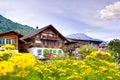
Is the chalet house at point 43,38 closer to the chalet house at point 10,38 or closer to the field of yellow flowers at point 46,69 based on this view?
the chalet house at point 10,38

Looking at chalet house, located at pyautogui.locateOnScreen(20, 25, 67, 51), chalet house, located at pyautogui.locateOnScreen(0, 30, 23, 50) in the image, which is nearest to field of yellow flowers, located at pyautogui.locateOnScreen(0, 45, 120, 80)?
chalet house, located at pyautogui.locateOnScreen(0, 30, 23, 50)

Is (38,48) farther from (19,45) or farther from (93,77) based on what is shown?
(93,77)

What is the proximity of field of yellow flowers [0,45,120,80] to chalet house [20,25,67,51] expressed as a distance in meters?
53.7

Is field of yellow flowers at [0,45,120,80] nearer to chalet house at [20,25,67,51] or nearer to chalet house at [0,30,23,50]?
chalet house at [0,30,23,50]

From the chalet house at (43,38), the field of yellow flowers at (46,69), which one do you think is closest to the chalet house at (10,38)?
the chalet house at (43,38)

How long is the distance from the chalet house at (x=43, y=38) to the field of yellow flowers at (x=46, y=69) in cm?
5375

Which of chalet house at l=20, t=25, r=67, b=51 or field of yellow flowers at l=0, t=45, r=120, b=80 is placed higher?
chalet house at l=20, t=25, r=67, b=51

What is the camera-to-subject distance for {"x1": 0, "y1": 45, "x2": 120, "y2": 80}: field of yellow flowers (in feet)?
14.3

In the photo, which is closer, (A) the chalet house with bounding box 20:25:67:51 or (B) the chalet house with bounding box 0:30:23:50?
(B) the chalet house with bounding box 0:30:23:50

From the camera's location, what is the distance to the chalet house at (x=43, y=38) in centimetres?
6372

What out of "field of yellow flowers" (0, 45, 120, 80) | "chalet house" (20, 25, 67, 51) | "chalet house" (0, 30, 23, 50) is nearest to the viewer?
"field of yellow flowers" (0, 45, 120, 80)

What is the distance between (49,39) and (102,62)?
57.2 m

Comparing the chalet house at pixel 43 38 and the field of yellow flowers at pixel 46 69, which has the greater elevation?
the chalet house at pixel 43 38

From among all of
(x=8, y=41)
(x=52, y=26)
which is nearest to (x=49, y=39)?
(x=52, y=26)
